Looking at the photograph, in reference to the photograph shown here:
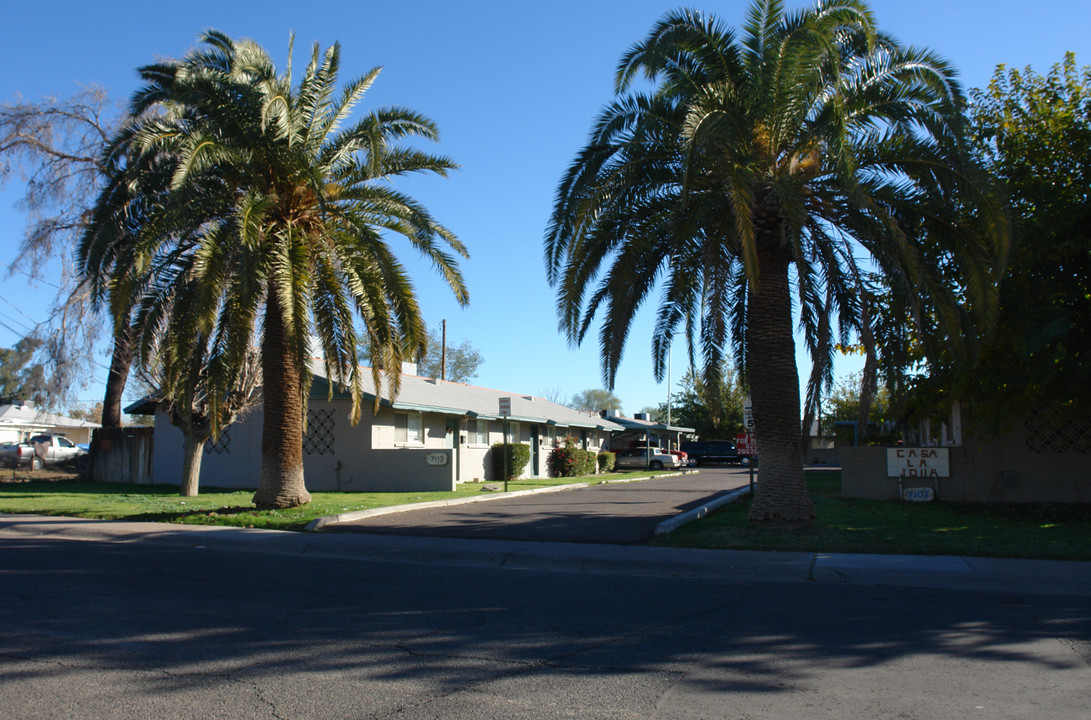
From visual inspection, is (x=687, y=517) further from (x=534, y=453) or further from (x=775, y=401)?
(x=534, y=453)

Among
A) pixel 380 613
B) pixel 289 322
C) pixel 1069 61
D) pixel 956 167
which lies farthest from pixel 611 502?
pixel 1069 61

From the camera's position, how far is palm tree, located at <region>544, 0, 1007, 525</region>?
11719 mm

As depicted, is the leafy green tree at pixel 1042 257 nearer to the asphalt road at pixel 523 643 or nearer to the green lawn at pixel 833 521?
the green lawn at pixel 833 521

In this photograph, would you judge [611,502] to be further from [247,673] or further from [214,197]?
[247,673]

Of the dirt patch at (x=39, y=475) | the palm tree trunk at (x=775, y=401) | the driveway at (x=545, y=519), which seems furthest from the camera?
the dirt patch at (x=39, y=475)

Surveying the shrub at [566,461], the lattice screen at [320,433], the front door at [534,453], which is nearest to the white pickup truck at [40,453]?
the lattice screen at [320,433]

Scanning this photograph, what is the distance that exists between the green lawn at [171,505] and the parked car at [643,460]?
21.2 m

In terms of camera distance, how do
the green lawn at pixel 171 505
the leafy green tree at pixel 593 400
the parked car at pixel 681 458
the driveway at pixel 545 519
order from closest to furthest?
the driveway at pixel 545 519
the green lawn at pixel 171 505
the parked car at pixel 681 458
the leafy green tree at pixel 593 400

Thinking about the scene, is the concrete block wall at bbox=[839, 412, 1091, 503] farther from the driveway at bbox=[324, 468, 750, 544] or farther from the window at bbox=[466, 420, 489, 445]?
the window at bbox=[466, 420, 489, 445]

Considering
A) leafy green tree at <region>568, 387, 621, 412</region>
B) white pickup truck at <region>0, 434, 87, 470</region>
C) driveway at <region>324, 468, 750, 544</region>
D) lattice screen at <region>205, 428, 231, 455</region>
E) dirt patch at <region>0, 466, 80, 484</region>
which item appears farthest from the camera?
leafy green tree at <region>568, 387, 621, 412</region>

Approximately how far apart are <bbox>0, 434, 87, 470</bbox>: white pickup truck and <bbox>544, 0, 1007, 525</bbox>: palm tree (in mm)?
24799

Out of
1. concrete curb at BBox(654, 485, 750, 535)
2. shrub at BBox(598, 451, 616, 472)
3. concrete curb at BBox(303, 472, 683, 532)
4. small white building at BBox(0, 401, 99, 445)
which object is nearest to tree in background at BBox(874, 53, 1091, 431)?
concrete curb at BBox(654, 485, 750, 535)

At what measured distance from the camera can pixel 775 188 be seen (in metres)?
11.6

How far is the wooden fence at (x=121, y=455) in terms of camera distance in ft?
92.3
